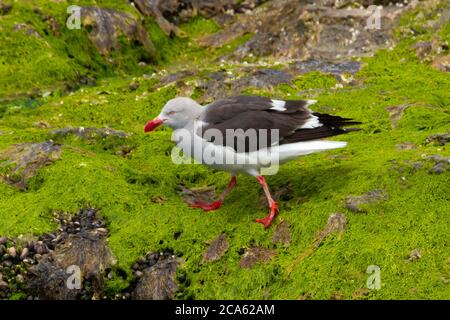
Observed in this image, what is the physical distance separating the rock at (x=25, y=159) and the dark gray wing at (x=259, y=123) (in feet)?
11.3

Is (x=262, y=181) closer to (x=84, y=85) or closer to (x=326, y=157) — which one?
(x=326, y=157)

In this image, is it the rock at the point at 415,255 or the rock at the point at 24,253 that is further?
the rock at the point at 24,253

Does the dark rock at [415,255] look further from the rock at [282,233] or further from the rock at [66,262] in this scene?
the rock at [66,262]

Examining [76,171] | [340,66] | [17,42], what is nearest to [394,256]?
[76,171]

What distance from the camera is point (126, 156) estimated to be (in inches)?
557

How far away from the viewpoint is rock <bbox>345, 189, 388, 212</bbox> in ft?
33.7

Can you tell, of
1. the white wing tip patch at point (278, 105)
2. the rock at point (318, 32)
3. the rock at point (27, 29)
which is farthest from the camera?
the rock at point (318, 32)

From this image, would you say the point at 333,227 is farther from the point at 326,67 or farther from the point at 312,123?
the point at 326,67

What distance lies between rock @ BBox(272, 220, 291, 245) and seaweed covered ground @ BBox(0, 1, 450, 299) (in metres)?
0.04

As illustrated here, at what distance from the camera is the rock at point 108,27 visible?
22.3 m

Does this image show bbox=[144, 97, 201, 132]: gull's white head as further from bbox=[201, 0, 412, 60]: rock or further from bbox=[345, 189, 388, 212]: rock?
bbox=[201, 0, 412, 60]: rock

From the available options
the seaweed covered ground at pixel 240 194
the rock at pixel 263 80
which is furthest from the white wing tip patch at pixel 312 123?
the rock at pixel 263 80

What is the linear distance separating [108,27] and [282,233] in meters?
14.3

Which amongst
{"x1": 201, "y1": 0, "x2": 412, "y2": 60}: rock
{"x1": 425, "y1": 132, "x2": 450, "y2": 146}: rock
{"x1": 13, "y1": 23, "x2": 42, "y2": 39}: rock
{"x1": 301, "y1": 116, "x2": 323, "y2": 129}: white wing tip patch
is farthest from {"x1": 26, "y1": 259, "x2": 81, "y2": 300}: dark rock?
{"x1": 201, "y1": 0, "x2": 412, "y2": 60}: rock
